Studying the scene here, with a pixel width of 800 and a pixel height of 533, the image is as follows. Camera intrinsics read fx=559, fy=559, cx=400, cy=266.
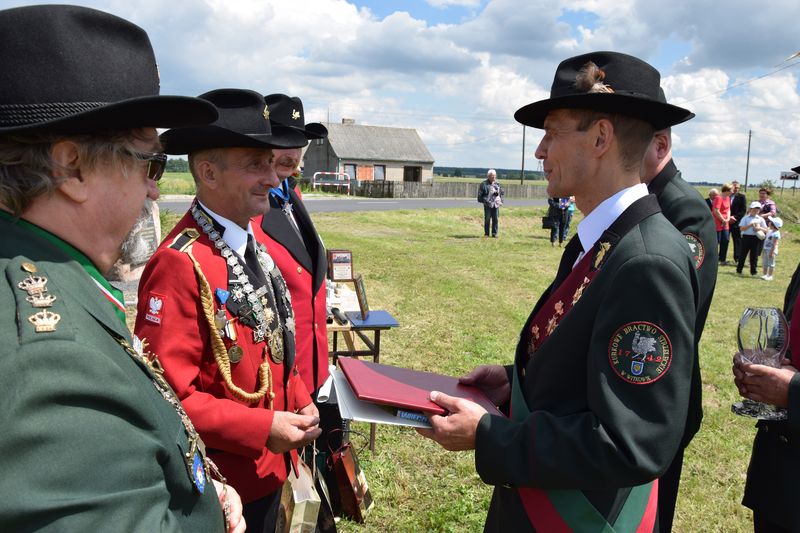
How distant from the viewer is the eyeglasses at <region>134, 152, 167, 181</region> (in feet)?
4.41

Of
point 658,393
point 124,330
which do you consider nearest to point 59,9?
point 124,330

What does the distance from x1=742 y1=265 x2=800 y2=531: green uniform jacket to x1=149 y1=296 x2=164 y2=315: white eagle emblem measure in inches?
95.1

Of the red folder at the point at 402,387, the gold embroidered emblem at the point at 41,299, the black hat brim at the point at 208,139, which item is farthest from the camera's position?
the black hat brim at the point at 208,139

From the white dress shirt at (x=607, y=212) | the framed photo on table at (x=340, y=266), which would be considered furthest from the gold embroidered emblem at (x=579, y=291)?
the framed photo on table at (x=340, y=266)

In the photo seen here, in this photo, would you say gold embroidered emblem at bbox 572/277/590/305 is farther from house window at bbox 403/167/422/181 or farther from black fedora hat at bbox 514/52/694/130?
house window at bbox 403/167/422/181

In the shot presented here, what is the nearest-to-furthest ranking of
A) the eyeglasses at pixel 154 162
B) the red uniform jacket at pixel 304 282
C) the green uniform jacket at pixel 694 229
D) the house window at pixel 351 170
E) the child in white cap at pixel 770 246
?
the eyeglasses at pixel 154 162 → the green uniform jacket at pixel 694 229 → the red uniform jacket at pixel 304 282 → the child in white cap at pixel 770 246 → the house window at pixel 351 170

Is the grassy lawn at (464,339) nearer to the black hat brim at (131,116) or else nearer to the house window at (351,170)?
the black hat brim at (131,116)

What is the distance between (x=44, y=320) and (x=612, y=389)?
4.55 feet

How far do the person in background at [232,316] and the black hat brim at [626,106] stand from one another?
131 centimetres

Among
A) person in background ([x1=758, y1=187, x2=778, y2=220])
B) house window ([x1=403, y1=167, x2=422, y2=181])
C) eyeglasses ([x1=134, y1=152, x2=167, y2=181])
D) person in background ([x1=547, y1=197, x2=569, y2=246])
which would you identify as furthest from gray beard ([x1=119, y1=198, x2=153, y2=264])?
house window ([x1=403, y1=167, x2=422, y2=181])

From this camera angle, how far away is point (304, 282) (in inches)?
134

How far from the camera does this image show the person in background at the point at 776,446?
84.3 inches

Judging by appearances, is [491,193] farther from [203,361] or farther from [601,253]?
[601,253]

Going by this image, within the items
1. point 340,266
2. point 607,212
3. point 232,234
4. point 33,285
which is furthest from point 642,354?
point 340,266
